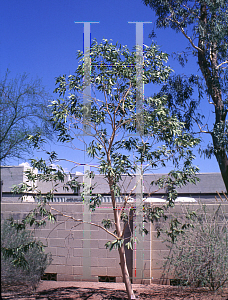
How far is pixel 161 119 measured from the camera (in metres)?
5.60

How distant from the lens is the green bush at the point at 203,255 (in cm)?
587

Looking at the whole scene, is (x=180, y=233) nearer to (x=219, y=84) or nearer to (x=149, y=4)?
(x=219, y=84)

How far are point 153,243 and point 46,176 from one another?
2604 mm

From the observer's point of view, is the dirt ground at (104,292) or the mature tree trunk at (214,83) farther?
the mature tree trunk at (214,83)

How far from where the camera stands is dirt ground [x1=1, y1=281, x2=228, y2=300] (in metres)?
5.98

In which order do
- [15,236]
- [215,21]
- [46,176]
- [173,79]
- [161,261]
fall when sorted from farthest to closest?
1. [173,79]
2. [215,21]
3. [161,261]
4. [46,176]
5. [15,236]

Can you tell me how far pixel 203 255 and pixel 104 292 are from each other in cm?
187

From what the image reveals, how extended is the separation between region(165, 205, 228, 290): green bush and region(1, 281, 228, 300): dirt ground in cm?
18

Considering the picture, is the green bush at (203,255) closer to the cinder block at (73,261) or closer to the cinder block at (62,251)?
the cinder block at (73,261)

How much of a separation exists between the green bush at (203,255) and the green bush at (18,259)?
2.39m

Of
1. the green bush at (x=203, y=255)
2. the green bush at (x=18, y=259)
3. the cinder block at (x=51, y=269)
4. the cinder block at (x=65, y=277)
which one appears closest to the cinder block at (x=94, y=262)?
the cinder block at (x=65, y=277)

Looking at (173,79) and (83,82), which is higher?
(173,79)

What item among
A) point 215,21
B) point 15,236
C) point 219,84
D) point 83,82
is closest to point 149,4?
point 215,21

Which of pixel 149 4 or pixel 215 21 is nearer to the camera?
pixel 215 21
